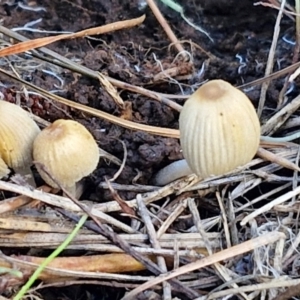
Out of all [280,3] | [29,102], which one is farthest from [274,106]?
[29,102]

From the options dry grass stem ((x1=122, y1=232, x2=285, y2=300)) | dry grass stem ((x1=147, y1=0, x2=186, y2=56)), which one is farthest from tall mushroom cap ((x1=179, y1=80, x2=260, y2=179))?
dry grass stem ((x1=147, y1=0, x2=186, y2=56))

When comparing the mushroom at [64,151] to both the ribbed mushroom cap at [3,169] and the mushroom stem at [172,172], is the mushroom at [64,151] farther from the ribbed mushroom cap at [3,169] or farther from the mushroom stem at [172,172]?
the mushroom stem at [172,172]

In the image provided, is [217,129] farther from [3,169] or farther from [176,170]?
[3,169]

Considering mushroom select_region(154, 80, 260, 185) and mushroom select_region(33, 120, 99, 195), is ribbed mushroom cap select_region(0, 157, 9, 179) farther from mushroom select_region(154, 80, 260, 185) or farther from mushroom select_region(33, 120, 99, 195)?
mushroom select_region(154, 80, 260, 185)

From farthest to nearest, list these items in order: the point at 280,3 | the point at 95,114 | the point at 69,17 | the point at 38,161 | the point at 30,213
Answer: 1. the point at 69,17
2. the point at 280,3
3. the point at 95,114
4. the point at 30,213
5. the point at 38,161

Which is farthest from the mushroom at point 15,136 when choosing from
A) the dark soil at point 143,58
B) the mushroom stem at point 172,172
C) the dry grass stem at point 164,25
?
the dry grass stem at point 164,25

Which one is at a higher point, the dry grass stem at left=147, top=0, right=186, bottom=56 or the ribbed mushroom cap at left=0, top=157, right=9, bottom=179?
the dry grass stem at left=147, top=0, right=186, bottom=56

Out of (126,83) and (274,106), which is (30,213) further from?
(274,106)

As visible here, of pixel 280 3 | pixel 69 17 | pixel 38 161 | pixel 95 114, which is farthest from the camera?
pixel 69 17
